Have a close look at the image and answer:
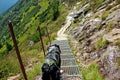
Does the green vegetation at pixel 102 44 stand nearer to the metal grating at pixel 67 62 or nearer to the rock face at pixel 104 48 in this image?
the rock face at pixel 104 48

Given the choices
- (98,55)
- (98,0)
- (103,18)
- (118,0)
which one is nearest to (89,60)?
(98,55)

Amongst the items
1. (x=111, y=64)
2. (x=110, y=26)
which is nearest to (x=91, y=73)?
(x=111, y=64)

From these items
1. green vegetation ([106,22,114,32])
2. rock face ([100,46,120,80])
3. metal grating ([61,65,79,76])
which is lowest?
metal grating ([61,65,79,76])

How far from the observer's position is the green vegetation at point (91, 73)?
44.3ft

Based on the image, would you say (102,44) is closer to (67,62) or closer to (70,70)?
(70,70)

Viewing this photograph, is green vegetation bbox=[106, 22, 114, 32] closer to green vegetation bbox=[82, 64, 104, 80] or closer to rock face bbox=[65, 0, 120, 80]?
rock face bbox=[65, 0, 120, 80]

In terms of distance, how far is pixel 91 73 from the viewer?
46.1 feet

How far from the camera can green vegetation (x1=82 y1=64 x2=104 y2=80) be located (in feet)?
44.3

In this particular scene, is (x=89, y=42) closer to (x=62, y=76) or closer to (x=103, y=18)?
(x=103, y=18)

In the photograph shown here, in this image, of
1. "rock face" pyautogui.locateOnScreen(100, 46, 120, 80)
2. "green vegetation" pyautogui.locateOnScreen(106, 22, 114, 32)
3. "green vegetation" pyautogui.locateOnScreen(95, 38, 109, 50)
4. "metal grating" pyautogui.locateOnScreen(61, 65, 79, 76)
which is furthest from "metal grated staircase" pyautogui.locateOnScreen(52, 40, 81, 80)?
"green vegetation" pyautogui.locateOnScreen(106, 22, 114, 32)

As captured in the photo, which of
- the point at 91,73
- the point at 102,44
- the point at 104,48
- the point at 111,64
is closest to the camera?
the point at 111,64

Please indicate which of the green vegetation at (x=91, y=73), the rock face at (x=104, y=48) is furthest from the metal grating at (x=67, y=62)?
the green vegetation at (x=91, y=73)

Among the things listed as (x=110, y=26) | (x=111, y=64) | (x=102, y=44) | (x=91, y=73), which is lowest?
(x=91, y=73)

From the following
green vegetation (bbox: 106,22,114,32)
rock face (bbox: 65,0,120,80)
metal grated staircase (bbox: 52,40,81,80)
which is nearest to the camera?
rock face (bbox: 65,0,120,80)
